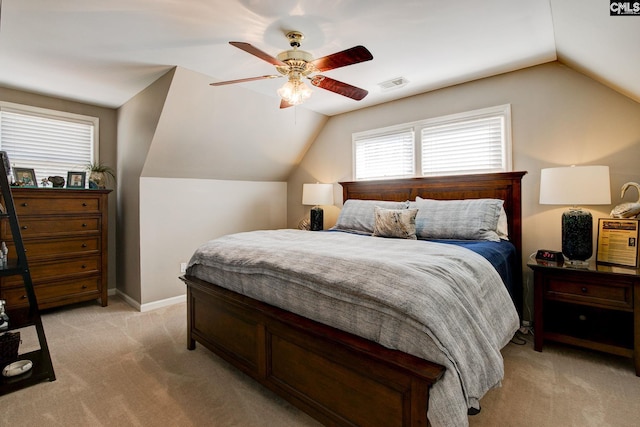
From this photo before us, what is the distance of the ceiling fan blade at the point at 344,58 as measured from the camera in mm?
1877

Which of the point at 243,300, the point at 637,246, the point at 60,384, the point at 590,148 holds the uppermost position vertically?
the point at 590,148

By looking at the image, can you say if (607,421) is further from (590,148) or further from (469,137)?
(469,137)

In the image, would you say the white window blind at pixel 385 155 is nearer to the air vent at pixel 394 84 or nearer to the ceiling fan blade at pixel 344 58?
the air vent at pixel 394 84

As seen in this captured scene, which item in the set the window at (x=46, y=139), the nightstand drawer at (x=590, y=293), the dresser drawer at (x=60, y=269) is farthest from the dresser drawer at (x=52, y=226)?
the nightstand drawer at (x=590, y=293)

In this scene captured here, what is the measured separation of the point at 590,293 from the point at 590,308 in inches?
21.1

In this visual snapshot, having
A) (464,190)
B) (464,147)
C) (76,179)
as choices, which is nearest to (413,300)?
(464,190)

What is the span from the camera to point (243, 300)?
199cm

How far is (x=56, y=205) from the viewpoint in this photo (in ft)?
10.9

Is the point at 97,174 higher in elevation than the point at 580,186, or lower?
higher

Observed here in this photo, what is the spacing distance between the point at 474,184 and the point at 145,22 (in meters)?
3.13

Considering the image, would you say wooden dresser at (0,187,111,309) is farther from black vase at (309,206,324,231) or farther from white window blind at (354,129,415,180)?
white window blind at (354,129,415,180)

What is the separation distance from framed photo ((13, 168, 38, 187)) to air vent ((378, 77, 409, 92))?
383cm

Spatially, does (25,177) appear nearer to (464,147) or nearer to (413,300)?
(413,300)

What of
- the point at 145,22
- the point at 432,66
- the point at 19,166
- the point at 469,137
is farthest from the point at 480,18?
the point at 19,166
